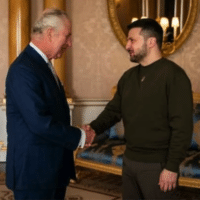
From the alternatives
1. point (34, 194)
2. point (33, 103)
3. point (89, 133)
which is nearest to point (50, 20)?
point (33, 103)

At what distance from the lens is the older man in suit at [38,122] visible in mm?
1639

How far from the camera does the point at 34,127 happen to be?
1.64 m

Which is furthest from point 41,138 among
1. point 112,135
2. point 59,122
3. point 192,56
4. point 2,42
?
point 2,42

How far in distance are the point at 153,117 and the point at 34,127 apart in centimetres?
58

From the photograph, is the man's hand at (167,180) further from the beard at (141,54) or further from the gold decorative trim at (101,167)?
the gold decorative trim at (101,167)

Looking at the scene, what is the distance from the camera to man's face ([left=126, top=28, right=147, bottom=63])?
1910mm

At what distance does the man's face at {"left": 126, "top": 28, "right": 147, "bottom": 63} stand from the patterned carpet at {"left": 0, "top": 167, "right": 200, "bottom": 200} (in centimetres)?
182

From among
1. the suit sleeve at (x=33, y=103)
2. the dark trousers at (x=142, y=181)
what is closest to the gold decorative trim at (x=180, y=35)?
the dark trousers at (x=142, y=181)

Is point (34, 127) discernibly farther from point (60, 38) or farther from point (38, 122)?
point (60, 38)

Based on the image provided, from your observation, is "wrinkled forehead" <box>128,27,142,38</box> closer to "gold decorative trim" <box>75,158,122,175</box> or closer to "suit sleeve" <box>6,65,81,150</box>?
"suit sleeve" <box>6,65,81,150</box>

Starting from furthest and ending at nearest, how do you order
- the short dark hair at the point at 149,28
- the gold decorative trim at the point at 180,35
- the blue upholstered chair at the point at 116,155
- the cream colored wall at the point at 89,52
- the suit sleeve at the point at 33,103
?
the cream colored wall at the point at 89,52 < the gold decorative trim at the point at 180,35 < the blue upholstered chair at the point at 116,155 < the short dark hair at the point at 149,28 < the suit sleeve at the point at 33,103

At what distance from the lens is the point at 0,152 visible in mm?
4715

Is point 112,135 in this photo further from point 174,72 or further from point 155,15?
point 174,72

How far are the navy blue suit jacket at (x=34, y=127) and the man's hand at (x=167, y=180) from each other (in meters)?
0.44
